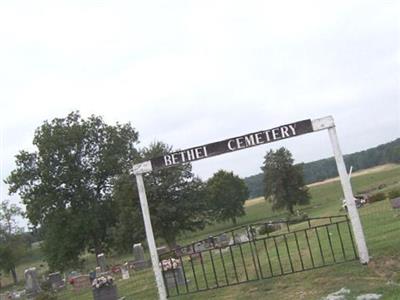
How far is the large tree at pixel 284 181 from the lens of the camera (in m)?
55.4

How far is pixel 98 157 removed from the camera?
148 feet

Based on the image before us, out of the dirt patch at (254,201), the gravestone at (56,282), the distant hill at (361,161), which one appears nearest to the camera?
the gravestone at (56,282)

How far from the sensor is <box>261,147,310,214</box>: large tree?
5544 centimetres

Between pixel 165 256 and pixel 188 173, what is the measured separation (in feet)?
51.0

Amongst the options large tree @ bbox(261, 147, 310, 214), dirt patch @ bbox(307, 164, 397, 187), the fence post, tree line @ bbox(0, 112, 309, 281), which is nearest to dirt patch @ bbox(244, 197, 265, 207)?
dirt patch @ bbox(307, 164, 397, 187)

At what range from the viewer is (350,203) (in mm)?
9828

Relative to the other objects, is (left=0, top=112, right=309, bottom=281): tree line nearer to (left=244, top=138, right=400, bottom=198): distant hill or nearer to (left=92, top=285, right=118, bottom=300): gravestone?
(left=92, top=285, right=118, bottom=300): gravestone

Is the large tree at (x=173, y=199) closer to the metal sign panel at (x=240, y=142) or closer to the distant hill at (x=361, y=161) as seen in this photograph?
the metal sign panel at (x=240, y=142)

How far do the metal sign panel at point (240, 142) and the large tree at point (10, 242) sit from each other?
56.3m

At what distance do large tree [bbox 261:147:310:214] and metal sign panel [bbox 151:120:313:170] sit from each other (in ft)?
151

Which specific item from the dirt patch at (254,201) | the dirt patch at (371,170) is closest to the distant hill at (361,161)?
the dirt patch at (371,170)

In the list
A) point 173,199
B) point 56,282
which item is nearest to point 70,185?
point 56,282

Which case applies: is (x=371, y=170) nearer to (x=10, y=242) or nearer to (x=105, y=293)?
(x=10, y=242)

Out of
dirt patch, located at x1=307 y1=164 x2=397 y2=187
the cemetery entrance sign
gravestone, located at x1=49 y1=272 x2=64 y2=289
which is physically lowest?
gravestone, located at x1=49 y1=272 x2=64 y2=289
